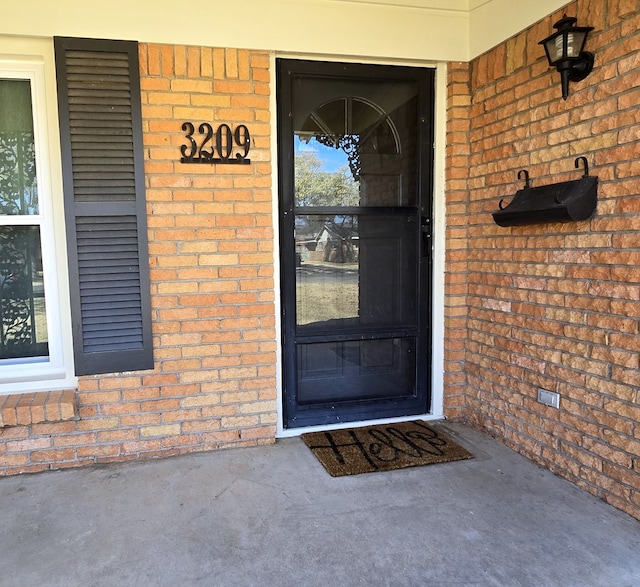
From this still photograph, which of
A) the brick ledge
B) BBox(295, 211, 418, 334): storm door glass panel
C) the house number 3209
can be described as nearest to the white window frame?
the brick ledge

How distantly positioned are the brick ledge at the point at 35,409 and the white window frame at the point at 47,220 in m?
0.12

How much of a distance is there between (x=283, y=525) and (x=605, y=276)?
1.83 metres

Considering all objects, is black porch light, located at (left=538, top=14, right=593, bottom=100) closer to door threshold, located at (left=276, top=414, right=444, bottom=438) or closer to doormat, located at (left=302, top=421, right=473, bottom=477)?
doormat, located at (left=302, top=421, right=473, bottom=477)

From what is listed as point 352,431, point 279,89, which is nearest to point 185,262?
point 279,89

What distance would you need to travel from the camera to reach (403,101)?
3006mm

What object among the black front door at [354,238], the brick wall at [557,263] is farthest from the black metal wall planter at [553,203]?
the black front door at [354,238]

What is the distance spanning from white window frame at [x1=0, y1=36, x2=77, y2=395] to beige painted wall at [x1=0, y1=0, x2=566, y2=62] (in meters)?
0.15

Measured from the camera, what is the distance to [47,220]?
2607 millimetres

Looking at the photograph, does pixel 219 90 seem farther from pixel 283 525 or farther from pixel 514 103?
pixel 283 525

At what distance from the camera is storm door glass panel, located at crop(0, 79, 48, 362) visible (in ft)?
8.42

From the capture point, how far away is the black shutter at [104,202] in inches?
96.7

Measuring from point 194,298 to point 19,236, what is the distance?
1022 millimetres

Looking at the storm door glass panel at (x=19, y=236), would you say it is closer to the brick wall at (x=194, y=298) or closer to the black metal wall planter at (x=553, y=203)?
the brick wall at (x=194, y=298)

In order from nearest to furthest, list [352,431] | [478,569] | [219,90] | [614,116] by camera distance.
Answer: [478,569], [614,116], [219,90], [352,431]
